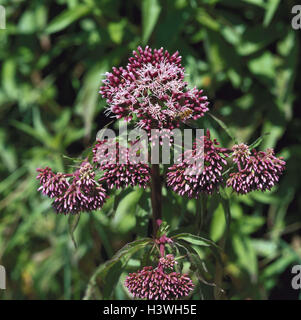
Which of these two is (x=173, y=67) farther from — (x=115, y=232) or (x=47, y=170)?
(x=115, y=232)

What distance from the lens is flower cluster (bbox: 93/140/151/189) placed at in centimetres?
91

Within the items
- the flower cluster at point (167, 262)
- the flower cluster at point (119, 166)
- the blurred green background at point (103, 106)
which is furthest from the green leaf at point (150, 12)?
the flower cluster at point (167, 262)

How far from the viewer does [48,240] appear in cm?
213

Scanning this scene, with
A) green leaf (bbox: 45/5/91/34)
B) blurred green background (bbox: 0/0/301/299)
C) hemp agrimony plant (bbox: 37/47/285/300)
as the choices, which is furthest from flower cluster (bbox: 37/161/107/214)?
green leaf (bbox: 45/5/91/34)

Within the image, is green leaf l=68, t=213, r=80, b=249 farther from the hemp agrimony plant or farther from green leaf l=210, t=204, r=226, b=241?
green leaf l=210, t=204, r=226, b=241

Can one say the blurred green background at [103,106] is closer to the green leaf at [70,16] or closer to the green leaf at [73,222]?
the green leaf at [70,16]

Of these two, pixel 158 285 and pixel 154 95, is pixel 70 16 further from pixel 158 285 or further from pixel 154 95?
pixel 158 285

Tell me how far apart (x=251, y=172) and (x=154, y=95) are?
0.26 m

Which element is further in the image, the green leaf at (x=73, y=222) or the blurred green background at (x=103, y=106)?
the blurred green background at (x=103, y=106)

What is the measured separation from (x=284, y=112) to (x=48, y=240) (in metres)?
1.25

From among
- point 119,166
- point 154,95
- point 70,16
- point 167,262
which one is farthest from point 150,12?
point 167,262

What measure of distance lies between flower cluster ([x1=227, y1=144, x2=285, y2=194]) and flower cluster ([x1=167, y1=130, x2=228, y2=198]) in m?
0.03

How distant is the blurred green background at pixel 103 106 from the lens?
1.68m
